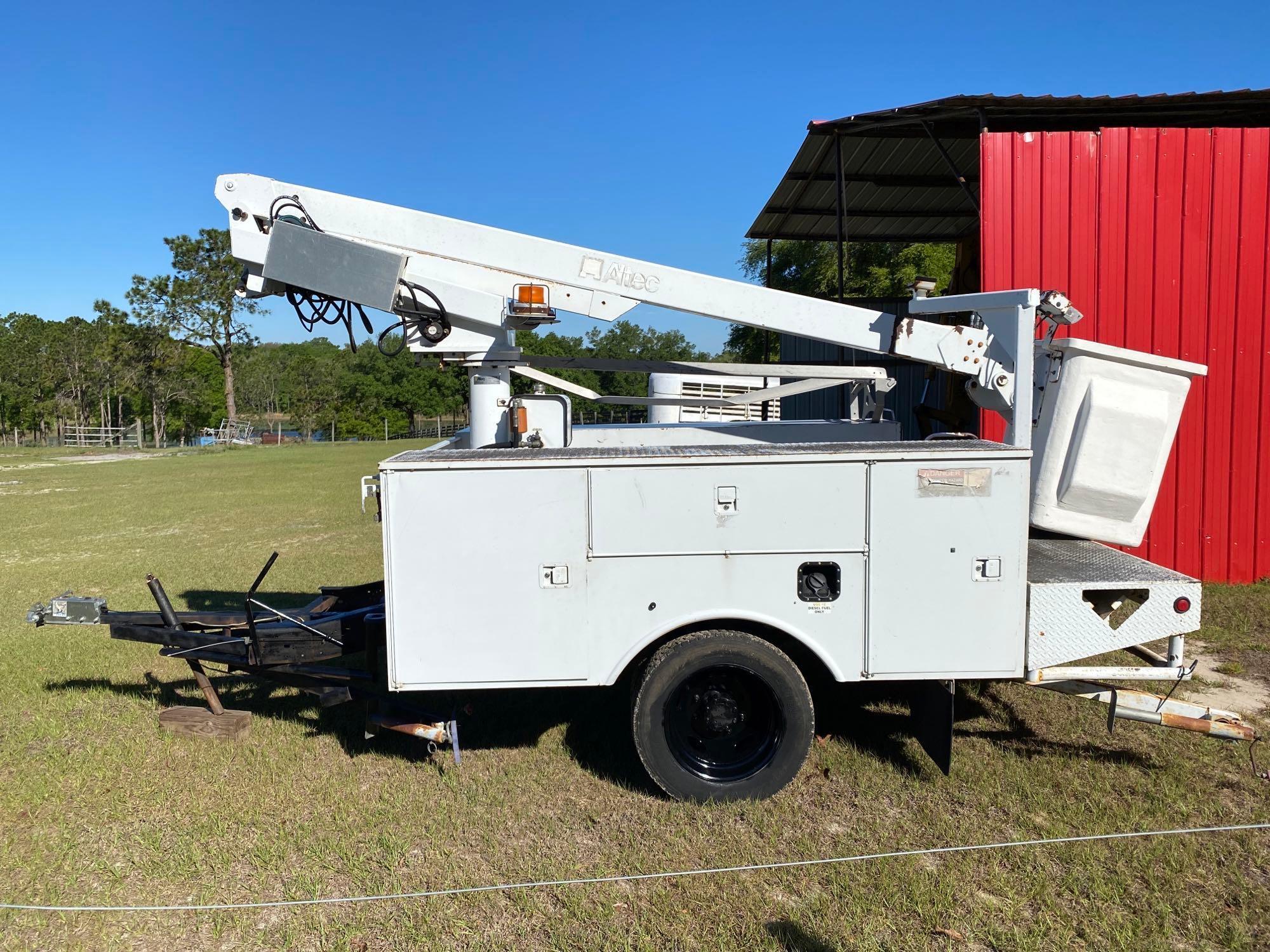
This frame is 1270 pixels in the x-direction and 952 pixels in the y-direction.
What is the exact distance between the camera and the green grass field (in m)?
3.26

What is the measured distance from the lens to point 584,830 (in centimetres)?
398

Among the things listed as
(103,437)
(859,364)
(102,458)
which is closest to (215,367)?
(103,437)

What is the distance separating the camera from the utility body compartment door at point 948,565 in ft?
12.7

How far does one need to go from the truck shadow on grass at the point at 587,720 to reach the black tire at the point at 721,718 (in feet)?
0.92

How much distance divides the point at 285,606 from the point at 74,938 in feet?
18.2

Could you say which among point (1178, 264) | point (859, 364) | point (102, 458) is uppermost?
point (1178, 264)

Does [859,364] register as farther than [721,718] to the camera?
Yes

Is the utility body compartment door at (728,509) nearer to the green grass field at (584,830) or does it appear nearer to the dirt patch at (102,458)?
the green grass field at (584,830)

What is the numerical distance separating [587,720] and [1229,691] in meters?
4.29

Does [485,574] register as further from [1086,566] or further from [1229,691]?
[1229,691]

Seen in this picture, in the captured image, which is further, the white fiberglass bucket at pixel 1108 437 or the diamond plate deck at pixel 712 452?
the white fiberglass bucket at pixel 1108 437

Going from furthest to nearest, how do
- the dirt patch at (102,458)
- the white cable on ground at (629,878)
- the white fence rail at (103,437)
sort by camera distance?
the white fence rail at (103,437), the dirt patch at (102,458), the white cable on ground at (629,878)

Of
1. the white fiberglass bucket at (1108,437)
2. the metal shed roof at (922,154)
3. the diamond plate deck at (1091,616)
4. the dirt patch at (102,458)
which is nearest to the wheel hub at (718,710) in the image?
the diamond plate deck at (1091,616)

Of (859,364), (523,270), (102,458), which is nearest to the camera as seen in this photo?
(523,270)
